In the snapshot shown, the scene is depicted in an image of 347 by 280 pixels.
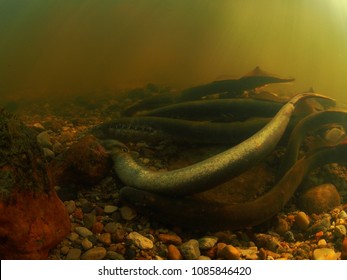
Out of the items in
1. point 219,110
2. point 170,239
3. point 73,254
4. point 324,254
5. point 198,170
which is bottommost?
point 73,254

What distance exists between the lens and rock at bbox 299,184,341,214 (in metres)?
2.74

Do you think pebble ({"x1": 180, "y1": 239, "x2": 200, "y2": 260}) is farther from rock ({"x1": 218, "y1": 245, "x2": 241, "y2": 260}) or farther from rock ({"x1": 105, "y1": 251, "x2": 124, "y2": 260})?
rock ({"x1": 105, "y1": 251, "x2": 124, "y2": 260})

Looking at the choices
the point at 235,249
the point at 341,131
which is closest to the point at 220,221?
the point at 235,249

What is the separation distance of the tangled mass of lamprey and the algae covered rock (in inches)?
25.7

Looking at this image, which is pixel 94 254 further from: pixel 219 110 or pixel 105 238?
pixel 219 110

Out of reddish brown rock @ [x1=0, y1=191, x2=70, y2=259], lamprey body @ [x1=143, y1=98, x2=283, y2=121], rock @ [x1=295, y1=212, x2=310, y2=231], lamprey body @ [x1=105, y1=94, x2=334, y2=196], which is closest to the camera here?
reddish brown rock @ [x1=0, y1=191, x2=70, y2=259]

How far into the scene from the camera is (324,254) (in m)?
2.17

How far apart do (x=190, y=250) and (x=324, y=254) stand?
0.97 metres

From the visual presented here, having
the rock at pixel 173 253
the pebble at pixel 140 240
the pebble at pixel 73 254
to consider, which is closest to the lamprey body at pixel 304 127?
the rock at pixel 173 253

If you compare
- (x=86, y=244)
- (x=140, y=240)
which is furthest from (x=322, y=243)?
(x=86, y=244)

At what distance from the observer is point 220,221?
2275 millimetres

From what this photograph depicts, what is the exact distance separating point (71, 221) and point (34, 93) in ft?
16.9

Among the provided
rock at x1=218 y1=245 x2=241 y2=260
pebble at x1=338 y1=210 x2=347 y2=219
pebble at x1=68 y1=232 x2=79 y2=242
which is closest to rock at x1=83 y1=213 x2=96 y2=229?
pebble at x1=68 y1=232 x2=79 y2=242

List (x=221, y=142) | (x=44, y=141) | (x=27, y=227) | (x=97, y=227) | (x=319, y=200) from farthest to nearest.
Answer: (x=221, y=142)
(x=44, y=141)
(x=319, y=200)
(x=97, y=227)
(x=27, y=227)
